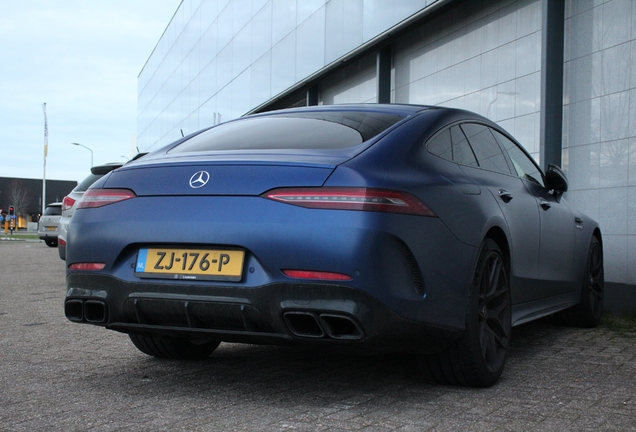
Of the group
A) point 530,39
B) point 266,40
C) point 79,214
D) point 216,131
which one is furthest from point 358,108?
point 266,40

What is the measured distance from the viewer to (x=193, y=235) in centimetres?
320

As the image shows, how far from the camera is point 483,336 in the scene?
3.63 m

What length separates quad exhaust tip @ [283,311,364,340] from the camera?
2.99m

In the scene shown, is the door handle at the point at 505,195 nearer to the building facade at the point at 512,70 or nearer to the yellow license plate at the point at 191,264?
the yellow license plate at the point at 191,264

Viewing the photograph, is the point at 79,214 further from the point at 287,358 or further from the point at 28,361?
the point at 287,358

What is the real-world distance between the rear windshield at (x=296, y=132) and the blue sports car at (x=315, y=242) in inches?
0.6

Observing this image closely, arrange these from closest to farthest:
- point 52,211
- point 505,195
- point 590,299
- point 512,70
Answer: point 505,195 → point 590,299 → point 512,70 → point 52,211

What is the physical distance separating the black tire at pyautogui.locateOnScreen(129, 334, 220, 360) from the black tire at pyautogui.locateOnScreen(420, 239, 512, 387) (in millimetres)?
1417

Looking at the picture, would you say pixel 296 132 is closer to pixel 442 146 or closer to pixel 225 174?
pixel 225 174

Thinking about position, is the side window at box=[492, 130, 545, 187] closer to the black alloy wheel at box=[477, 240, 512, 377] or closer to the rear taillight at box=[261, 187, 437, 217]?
the black alloy wheel at box=[477, 240, 512, 377]

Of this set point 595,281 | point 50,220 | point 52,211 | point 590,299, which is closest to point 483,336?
A: point 590,299

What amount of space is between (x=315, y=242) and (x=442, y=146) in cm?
108

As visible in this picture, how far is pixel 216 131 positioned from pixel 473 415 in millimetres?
2118

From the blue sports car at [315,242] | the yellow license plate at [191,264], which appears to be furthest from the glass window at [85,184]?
the yellow license plate at [191,264]
